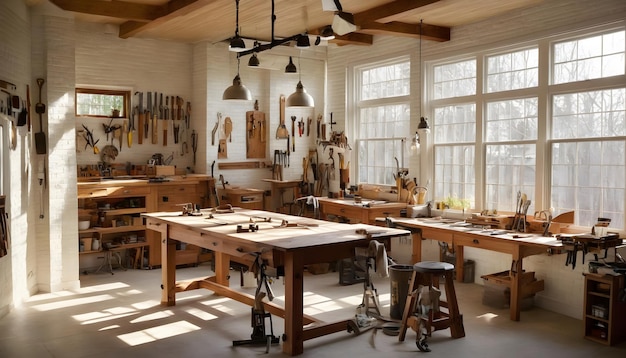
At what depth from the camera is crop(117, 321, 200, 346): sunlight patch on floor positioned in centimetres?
577

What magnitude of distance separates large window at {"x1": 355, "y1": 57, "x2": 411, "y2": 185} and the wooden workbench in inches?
30.0

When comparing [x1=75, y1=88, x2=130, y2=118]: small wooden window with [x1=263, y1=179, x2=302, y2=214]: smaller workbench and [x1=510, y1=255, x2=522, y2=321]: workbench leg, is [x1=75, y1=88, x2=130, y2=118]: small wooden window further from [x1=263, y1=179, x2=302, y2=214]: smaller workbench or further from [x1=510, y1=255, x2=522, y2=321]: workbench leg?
[x1=510, y1=255, x2=522, y2=321]: workbench leg

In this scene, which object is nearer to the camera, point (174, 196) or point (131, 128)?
point (174, 196)

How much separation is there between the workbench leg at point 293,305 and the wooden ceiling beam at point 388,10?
11.6 ft

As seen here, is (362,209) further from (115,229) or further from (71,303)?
(71,303)

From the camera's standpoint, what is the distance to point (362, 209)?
8.71 m

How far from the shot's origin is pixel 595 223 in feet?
22.7

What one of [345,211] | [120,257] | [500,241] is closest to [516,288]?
[500,241]

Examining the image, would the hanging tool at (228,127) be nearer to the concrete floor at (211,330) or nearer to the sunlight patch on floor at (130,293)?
the concrete floor at (211,330)

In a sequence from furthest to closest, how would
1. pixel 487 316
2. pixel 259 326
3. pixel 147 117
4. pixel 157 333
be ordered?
pixel 147 117 < pixel 487 316 < pixel 157 333 < pixel 259 326

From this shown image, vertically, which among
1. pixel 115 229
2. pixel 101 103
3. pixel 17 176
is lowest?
pixel 115 229

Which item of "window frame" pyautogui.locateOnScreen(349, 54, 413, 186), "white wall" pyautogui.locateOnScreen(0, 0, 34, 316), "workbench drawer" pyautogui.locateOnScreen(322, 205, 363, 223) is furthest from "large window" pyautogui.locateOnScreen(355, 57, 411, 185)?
"white wall" pyautogui.locateOnScreen(0, 0, 34, 316)

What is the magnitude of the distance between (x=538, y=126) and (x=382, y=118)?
115 inches

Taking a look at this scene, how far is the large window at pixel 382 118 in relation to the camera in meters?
9.45
